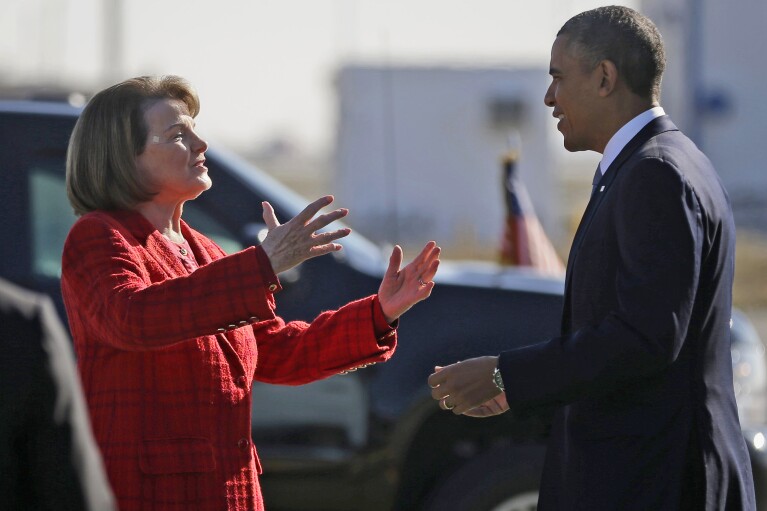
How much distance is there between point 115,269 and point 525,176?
22.0 m

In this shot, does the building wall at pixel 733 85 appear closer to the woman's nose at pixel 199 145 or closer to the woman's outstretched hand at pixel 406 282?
the woman's outstretched hand at pixel 406 282

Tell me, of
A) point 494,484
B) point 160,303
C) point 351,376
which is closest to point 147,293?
point 160,303

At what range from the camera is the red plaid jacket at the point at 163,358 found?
269 cm

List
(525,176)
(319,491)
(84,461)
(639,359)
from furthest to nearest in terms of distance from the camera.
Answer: (525,176) < (319,491) < (639,359) < (84,461)

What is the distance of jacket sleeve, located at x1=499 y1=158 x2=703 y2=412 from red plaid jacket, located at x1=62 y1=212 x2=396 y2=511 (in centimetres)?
65

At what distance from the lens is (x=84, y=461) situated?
5.66 feet

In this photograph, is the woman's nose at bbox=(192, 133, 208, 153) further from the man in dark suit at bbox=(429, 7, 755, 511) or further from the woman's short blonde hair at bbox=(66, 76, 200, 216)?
the man in dark suit at bbox=(429, 7, 755, 511)

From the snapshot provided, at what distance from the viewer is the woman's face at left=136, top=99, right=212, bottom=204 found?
2.96 m

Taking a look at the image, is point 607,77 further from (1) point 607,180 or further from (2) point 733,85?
(2) point 733,85

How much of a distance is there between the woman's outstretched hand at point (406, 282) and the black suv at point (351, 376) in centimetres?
168

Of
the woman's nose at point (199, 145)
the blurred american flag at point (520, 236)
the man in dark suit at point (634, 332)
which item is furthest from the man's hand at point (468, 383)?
the blurred american flag at point (520, 236)

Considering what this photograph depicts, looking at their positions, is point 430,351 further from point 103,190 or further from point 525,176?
point 525,176

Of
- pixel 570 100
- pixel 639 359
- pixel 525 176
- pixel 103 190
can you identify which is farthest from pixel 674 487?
pixel 525 176

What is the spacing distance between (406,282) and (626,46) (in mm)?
765
